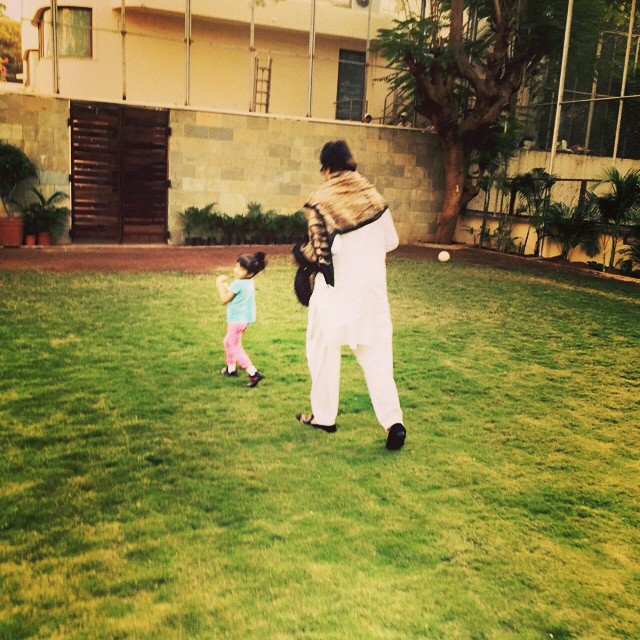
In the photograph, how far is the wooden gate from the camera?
15.1 meters

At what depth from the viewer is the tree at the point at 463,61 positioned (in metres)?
15.8

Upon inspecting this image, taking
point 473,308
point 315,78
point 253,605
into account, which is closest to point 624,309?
point 473,308

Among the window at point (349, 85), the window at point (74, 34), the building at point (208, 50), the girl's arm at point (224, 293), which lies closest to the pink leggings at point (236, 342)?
the girl's arm at point (224, 293)

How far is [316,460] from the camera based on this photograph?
4.23 meters

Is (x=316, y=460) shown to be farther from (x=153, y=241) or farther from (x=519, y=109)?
(x=519, y=109)

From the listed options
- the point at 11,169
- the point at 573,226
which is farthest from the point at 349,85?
the point at 11,169

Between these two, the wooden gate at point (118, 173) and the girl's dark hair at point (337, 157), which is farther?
the wooden gate at point (118, 173)

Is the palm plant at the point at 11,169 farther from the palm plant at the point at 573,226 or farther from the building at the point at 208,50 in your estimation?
the palm plant at the point at 573,226

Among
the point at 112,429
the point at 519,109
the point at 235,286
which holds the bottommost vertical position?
the point at 112,429

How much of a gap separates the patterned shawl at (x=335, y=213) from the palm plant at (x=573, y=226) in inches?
452

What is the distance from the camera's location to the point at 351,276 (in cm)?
438

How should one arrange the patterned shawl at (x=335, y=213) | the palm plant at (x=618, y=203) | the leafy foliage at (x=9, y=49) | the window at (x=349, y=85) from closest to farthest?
the patterned shawl at (x=335, y=213), the palm plant at (x=618, y=203), the window at (x=349, y=85), the leafy foliage at (x=9, y=49)

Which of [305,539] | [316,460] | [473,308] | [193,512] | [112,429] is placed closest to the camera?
[305,539]

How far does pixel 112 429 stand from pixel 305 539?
189 centimetres
